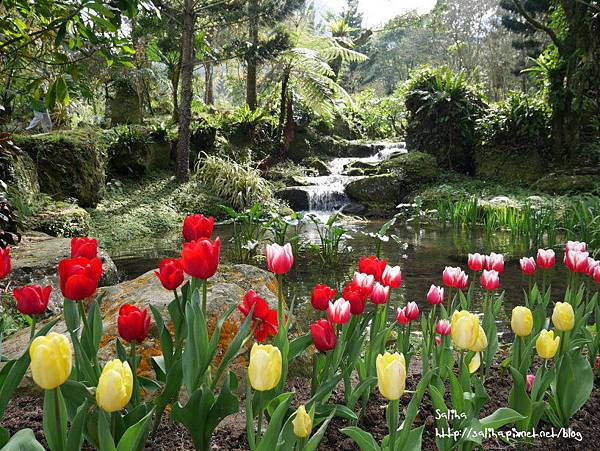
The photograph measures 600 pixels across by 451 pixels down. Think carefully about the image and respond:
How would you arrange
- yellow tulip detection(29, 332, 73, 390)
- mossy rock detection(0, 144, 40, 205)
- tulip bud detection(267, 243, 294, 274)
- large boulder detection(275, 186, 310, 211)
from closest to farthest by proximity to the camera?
yellow tulip detection(29, 332, 73, 390) < tulip bud detection(267, 243, 294, 274) < mossy rock detection(0, 144, 40, 205) < large boulder detection(275, 186, 310, 211)

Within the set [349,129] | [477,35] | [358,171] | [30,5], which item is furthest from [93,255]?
[477,35]

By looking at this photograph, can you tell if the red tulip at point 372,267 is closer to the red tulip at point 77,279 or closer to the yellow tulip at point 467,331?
the yellow tulip at point 467,331

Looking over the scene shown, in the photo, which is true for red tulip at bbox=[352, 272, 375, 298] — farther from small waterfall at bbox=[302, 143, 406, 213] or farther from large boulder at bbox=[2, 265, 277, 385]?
small waterfall at bbox=[302, 143, 406, 213]

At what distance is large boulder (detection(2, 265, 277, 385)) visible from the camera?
1703mm

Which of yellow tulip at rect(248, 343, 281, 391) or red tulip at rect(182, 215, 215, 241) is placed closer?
yellow tulip at rect(248, 343, 281, 391)

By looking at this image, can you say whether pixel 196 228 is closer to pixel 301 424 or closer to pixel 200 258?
pixel 200 258

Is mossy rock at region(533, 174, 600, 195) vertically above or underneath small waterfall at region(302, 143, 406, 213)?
above

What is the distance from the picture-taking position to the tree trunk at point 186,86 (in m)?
9.37

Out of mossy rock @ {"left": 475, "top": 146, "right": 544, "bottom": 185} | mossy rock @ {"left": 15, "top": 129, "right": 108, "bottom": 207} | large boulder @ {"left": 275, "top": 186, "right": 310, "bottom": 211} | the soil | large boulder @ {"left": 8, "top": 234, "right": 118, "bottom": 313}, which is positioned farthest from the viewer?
mossy rock @ {"left": 475, "top": 146, "right": 544, "bottom": 185}

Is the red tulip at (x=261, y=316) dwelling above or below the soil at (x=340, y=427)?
above

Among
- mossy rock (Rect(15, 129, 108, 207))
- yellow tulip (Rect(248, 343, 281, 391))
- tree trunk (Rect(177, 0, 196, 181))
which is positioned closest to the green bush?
tree trunk (Rect(177, 0, 196, 181))

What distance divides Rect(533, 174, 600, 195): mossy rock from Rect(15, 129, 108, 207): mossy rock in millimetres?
7962

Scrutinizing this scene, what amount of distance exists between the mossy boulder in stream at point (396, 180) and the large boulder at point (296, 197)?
38.7 inches

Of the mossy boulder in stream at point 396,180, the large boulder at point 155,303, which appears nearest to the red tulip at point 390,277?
the large boulder at point 155,303
